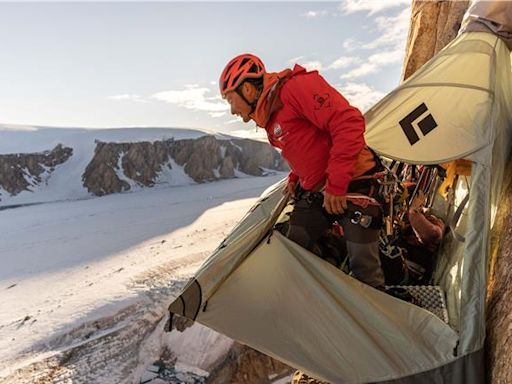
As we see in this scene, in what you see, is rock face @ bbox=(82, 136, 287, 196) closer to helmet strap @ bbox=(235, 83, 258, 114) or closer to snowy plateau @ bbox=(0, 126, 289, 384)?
snowy plateau @ bbox=(0, 126, 289, 384)

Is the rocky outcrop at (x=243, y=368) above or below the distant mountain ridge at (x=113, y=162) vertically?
below

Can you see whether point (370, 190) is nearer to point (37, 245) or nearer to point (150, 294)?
point (150, 294)

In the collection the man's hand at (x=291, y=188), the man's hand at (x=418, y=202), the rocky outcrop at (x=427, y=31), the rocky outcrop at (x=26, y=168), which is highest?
the rocky outcrop at (x=427, y=31)

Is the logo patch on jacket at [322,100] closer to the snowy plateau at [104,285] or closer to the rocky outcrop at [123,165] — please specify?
the snowy plateau at [104,285]

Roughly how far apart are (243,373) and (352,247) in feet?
16.6

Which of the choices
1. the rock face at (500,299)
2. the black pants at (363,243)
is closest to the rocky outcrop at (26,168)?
the black pants at (363,243)

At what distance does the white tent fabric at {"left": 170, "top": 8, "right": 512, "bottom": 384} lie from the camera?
9.47 ft

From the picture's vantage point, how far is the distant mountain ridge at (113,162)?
32.5 metres

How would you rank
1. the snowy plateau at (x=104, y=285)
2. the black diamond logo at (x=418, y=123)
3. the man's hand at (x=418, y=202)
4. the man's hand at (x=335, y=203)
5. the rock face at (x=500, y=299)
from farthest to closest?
the snowy plateau at (x=104, y=285), the man's hand at (x=418, y=202), the black diamond logo at (x=418, y=123), the man's hand at (x=335, y=203), the rock face at (x=500, y=299)

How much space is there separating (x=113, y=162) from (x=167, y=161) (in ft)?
16.6

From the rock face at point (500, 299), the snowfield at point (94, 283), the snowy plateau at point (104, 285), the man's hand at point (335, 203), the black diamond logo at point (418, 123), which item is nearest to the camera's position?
the rock face at point (500, 299)

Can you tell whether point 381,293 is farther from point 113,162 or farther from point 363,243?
point 113,162

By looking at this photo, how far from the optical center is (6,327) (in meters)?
9.53

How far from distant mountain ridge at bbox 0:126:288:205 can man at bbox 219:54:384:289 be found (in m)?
31.1
